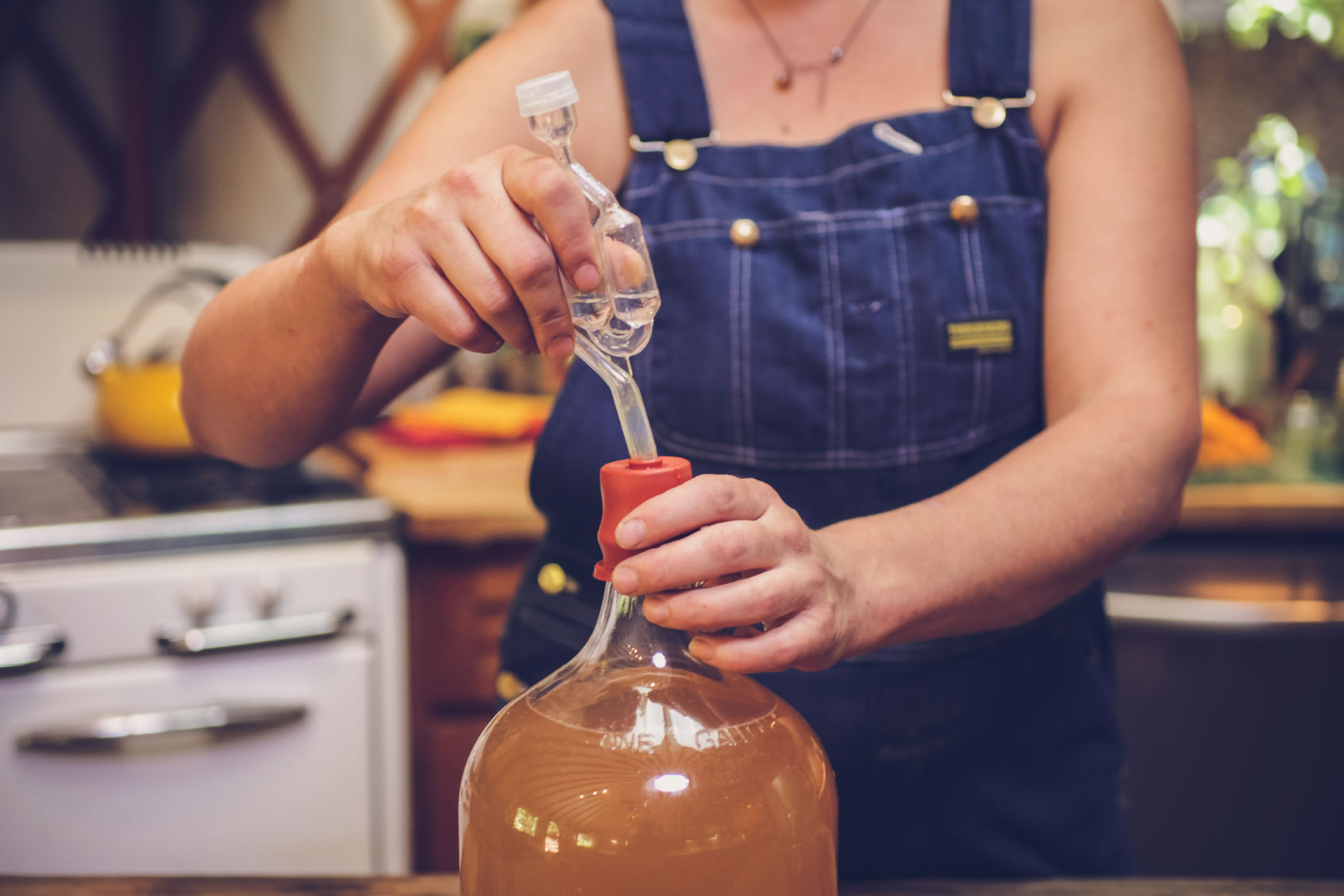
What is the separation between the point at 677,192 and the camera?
62 centimetres

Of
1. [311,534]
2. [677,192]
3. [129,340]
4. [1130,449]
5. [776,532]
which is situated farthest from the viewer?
[129,340]

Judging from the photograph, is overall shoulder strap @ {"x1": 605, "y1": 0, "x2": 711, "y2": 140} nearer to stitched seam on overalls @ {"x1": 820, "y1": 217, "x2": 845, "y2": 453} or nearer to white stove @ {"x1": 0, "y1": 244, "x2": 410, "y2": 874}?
stitched seam on overalls @ {"x1": 820, "y1": 217, "x2": 845, "y2": 453}

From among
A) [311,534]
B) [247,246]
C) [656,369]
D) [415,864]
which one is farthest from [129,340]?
[656,369]

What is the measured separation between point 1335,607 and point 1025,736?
2.56 ft

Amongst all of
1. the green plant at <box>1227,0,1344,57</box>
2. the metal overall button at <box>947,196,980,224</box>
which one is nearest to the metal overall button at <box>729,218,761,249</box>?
the metal overall button at <box>947,196,980,224</box>

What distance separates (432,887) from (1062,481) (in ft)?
1.14

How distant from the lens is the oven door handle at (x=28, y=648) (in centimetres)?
96

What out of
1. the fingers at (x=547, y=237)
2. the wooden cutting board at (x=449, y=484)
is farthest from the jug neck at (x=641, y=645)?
the wooden cutting board at (x=449, y=484)

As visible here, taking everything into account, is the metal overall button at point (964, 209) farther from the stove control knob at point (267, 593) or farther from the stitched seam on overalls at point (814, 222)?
the stove control knob at point (267, 593)

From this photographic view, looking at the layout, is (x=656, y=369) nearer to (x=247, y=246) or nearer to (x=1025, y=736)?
(x=1025, y=736)

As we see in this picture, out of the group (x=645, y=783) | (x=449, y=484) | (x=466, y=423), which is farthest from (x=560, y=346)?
(x=466, y=423)

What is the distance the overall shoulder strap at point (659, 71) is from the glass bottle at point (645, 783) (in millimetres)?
326

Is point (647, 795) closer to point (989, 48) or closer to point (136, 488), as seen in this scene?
point (989, 48)

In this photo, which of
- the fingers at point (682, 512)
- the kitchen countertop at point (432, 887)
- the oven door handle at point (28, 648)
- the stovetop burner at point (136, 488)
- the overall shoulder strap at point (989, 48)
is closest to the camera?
the fingers at point (682, 512)
